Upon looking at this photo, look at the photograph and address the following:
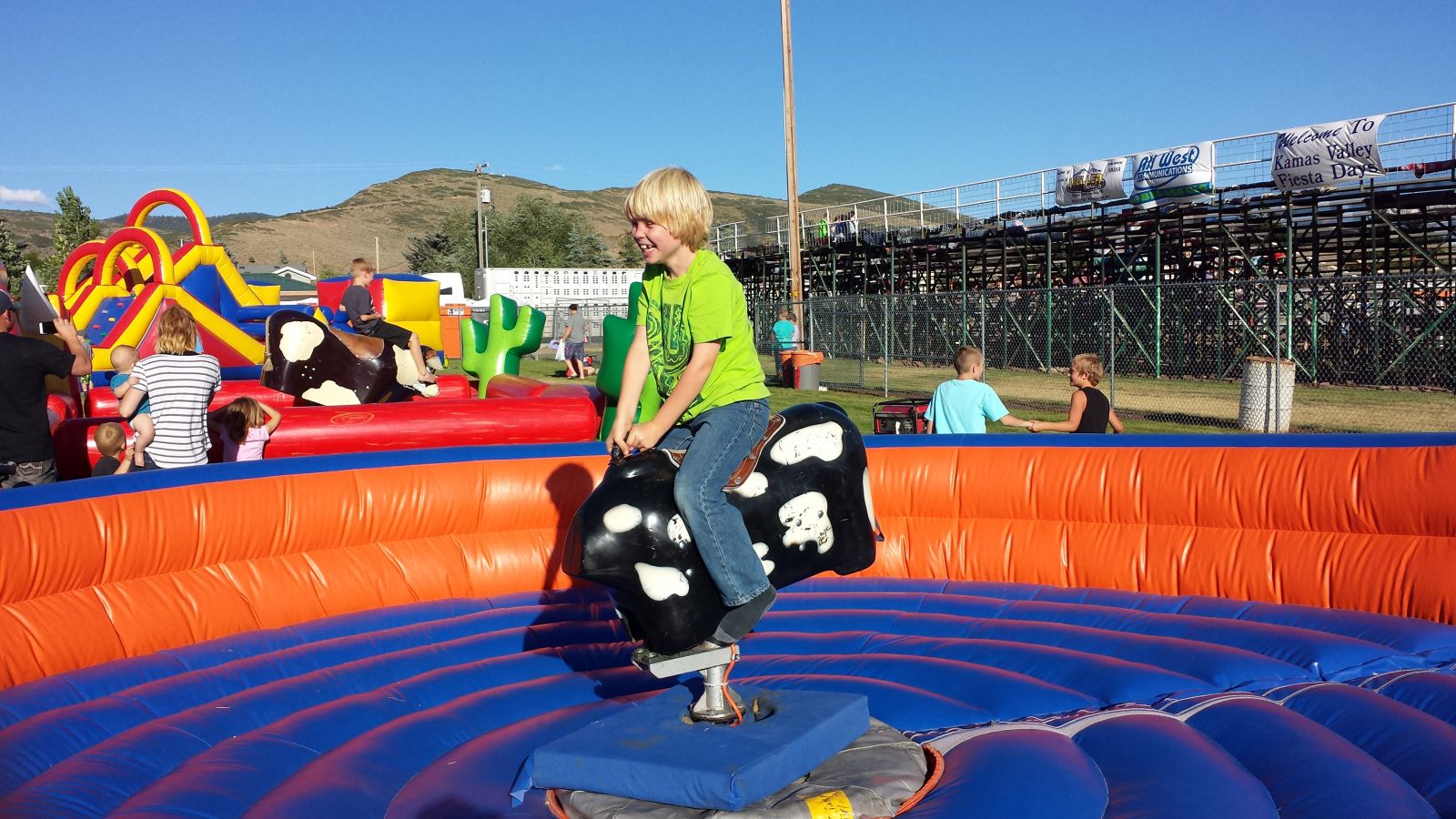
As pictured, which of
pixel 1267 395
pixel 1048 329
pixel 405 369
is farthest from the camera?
pixel 1048 329

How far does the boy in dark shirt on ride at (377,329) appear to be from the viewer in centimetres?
953

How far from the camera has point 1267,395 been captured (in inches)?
504

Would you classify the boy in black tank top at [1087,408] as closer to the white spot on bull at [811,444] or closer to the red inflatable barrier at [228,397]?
the white spot on bull at [811,444]

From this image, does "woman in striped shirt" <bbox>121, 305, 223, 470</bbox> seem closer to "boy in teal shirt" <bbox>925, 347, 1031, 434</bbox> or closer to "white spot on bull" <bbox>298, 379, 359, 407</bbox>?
"white spot on bull" <bbox>298, 379, 359, 407</bbox>

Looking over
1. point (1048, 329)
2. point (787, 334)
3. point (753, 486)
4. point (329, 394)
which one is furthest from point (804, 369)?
point (753, 486)

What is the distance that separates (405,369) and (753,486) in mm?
6386

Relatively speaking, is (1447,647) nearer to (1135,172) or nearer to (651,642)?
(651,642)

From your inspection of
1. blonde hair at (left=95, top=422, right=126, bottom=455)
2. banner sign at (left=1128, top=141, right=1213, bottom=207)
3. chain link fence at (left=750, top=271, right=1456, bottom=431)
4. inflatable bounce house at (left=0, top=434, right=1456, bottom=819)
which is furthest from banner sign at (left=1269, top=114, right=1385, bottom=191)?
blonde hair at (left=95, top=422, right=126, bottom=455)

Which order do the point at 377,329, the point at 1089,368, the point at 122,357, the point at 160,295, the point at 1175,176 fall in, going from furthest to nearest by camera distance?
1. the point at 1175,176
2. the point at 160,295
3. the point at 377,329
4. the point at 122,357
5. the point at 1089,368

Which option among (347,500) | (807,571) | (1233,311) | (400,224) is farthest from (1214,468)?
(400,224)

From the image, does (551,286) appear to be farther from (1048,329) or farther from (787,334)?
(1048,329)

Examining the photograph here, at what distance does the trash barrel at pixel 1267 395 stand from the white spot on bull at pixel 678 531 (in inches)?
434

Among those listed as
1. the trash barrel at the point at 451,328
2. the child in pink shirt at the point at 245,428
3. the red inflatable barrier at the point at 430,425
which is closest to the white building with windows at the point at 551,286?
the trash barrel at the point at 451,328

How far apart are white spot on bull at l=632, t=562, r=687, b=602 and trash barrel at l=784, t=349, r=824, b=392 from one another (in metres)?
16.2
